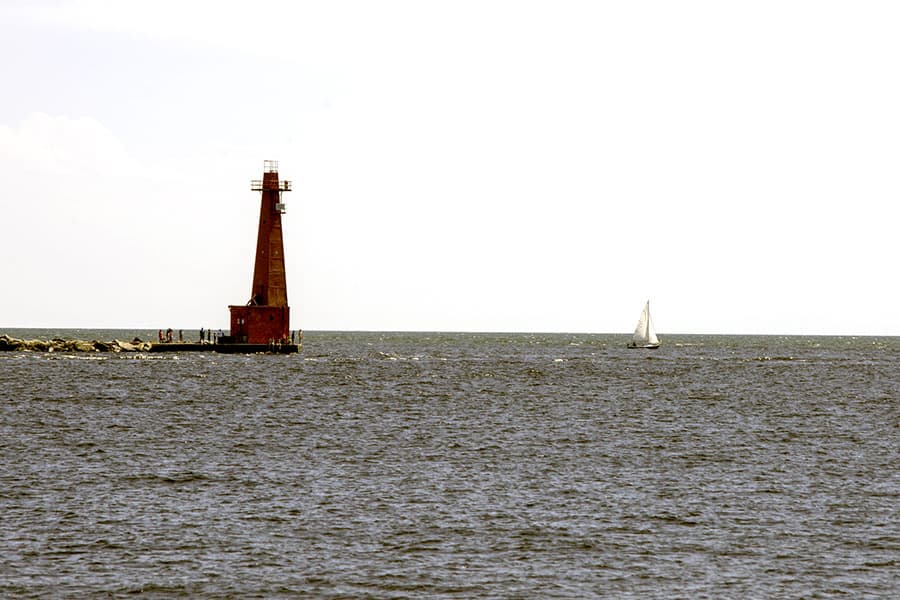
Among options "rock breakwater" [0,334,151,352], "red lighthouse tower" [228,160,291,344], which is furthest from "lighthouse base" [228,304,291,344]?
"rock breakwater" [0,334,151,352]

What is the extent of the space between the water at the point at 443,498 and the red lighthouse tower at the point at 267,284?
2807cm

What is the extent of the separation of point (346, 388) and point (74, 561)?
46.7m

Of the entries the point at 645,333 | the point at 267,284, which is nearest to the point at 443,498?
the point at 267,284

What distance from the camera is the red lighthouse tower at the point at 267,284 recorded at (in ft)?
283

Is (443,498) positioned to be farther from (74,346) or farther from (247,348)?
(74,346)

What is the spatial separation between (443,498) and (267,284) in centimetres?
6011

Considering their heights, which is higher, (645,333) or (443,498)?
(645,333)

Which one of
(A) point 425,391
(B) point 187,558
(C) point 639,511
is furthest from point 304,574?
(A) point 425,391

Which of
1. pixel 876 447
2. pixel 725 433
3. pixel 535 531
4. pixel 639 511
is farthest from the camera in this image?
pixel 725 433

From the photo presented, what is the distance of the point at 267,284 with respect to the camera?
86.4 metres

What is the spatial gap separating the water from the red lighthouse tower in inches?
1105

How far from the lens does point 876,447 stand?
40.0 m

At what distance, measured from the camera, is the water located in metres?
20.5

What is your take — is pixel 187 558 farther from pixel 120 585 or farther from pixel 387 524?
pixel 387 524
